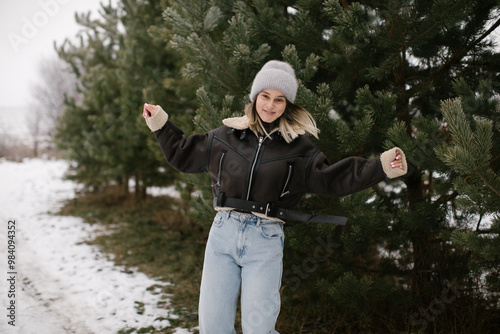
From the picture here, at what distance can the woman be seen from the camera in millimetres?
1997

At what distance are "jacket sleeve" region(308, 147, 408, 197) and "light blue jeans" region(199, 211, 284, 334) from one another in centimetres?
38

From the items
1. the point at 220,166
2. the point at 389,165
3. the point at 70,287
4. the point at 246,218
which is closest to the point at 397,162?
the point at 389,165

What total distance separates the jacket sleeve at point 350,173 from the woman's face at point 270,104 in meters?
0.35

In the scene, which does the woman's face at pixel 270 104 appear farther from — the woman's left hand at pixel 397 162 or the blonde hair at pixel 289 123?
the woman's left hand at pixel 397 162

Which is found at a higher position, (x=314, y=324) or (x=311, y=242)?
(x=311, y=242)

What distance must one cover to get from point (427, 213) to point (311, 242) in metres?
0.95

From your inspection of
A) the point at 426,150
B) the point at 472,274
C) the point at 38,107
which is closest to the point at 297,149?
the point at 426,150

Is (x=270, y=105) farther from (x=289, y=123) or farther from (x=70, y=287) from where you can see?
(x=70, y=287)

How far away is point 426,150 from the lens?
2436mm

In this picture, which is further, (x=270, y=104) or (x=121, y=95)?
(x=121, y=95)

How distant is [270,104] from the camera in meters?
2.10

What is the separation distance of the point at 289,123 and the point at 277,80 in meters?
0.27

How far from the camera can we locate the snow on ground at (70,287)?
11.9 ft

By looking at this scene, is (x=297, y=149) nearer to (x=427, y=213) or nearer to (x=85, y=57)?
(x=427, y=213)
